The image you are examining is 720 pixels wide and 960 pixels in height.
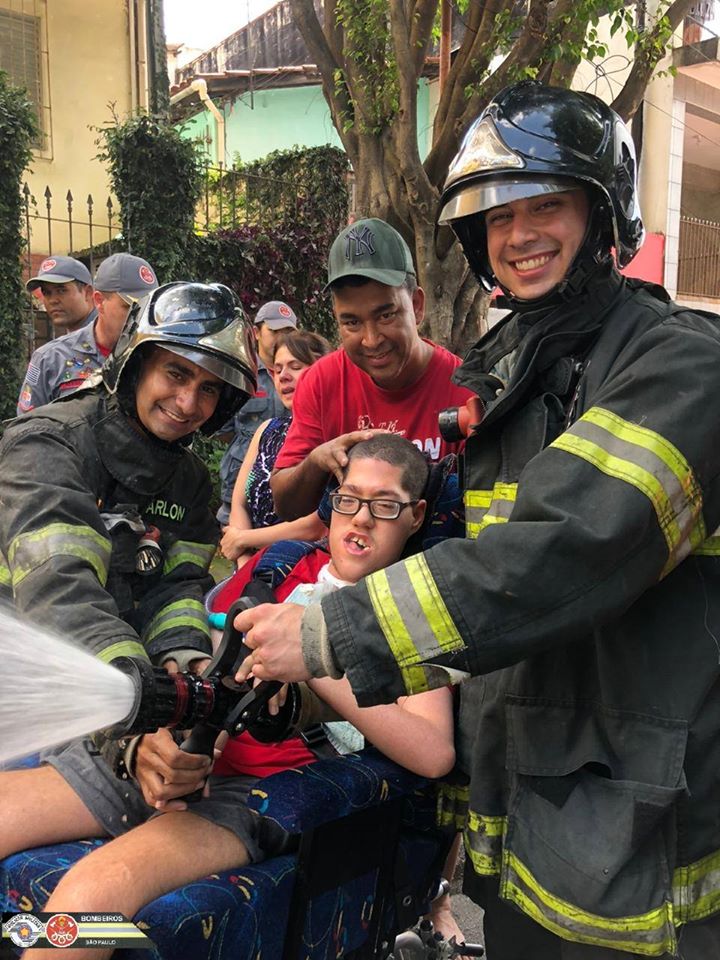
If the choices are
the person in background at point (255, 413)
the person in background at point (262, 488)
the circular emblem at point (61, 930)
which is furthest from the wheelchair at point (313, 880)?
the person in background at point (255, 413)

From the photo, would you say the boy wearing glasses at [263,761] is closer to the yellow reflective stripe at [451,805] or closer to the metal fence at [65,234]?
the yellow reflective stripe at [451,805]

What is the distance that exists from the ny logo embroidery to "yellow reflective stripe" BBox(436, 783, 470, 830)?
1.81 metres

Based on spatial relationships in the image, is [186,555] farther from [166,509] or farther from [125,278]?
[125,278]

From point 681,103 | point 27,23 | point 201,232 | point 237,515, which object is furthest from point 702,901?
point 681,103

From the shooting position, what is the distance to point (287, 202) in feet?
34.6

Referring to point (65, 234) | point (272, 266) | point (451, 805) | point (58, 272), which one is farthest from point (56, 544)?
point (65, 234)

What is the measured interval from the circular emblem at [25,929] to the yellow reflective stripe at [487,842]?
0.92m

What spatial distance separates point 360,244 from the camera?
3.15 metres

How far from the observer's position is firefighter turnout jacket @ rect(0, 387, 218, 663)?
7.01ft

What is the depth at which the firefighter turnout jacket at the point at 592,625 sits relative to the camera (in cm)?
157

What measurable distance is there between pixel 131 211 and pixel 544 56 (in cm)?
441

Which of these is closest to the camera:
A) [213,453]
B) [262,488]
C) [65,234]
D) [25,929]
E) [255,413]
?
[25,929]

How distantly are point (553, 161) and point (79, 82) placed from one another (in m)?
11.4

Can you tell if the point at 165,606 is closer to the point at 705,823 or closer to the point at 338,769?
the point at 338,769
